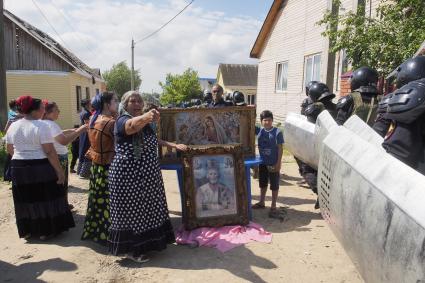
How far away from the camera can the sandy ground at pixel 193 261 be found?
12.1 ft

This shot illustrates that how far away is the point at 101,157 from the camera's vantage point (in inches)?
164

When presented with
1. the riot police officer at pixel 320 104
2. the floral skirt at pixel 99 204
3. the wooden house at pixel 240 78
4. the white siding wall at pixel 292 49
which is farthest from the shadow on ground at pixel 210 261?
the wooden house at pixel 240 78

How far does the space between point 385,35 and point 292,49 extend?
7.78 metres

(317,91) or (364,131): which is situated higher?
(317,91)

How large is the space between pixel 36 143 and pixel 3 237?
140 centimetres

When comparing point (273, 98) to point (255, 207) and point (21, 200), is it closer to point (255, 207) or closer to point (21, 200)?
point (255, 207)

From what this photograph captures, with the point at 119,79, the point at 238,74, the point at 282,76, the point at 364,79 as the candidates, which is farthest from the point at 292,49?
the point at 119,79

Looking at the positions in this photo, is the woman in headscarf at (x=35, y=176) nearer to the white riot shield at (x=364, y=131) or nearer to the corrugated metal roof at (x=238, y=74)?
the white riot shield at (x=364, y=131)

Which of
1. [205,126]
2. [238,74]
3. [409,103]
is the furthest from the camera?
[238,74]

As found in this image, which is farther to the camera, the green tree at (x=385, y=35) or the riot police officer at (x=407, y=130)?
the green tree at (x=385, y=35)

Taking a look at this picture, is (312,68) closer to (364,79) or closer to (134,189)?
(364,79)

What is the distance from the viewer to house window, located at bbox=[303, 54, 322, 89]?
12648mm

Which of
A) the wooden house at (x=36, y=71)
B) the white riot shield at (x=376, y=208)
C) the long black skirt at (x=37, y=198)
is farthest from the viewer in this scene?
the wooden house at (x=36, y=71)

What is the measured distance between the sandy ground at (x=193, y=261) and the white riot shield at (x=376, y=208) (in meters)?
1.45
